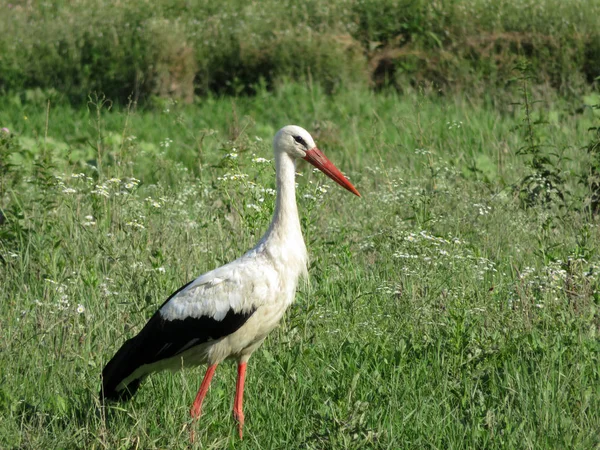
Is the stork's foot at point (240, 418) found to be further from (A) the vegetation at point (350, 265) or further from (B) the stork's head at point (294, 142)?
(B) the stork's head at point (294, 142)

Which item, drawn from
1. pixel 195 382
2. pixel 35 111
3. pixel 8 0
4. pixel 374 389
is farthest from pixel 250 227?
pixel 8 0

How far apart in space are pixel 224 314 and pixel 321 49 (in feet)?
24.0

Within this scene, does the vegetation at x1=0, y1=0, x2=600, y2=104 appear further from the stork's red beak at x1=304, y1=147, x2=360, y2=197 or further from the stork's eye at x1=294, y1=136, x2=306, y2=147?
the stork's eye at x1=294, y1=136, x2=306, y2=147

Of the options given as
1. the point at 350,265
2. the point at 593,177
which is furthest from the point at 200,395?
the point at 593,177

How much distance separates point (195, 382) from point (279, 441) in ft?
2.88

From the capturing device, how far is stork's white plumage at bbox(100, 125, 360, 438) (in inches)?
169

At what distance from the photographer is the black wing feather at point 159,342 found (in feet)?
13.9

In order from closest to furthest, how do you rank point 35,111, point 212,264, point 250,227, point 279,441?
point 279,441
point 250,227
point 212,264
point 35,111

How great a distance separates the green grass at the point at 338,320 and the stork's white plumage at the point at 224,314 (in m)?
0.14

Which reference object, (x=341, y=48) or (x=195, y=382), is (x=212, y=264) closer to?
(x=195, y=382)

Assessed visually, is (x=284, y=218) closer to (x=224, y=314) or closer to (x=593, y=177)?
(x=224, y=314)

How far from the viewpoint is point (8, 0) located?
17.6 meters

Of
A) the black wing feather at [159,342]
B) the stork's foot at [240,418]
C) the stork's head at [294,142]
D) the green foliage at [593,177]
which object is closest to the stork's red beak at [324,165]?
the stork's head at [294,142]

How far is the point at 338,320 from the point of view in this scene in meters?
4.97
